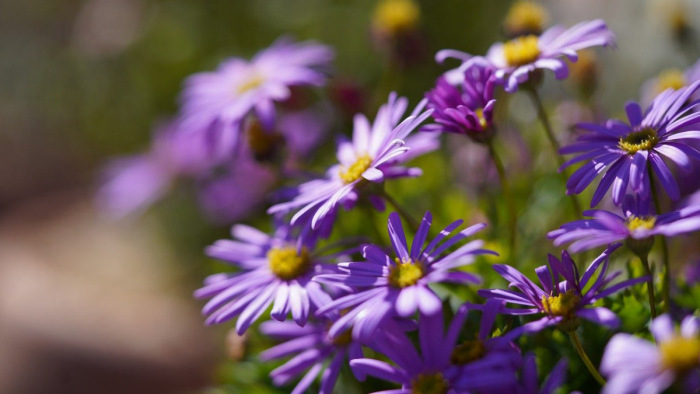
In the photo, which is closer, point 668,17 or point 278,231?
point 278,231

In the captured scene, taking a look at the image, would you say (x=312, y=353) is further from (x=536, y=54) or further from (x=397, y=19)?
(x=397, y=19)

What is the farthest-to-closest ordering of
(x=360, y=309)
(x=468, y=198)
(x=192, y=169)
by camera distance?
(x=192, y=169), (x=468, y=198), (x=360, y=309)

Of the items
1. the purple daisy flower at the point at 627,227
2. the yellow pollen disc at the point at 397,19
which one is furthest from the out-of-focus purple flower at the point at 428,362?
the yellow pollen disc at the point at 397,19

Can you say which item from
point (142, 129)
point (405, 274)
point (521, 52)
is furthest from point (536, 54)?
point (142, 129)

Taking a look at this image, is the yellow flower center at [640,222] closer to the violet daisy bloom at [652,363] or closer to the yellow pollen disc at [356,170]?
the violet daisy bloom at [652,363]

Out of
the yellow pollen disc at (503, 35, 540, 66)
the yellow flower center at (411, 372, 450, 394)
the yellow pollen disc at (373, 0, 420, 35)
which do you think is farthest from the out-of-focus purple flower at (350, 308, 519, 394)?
the yellow pollen disc at (373, 0, 420, 35)

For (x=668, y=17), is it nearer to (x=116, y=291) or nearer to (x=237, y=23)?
(x=237, y=23)

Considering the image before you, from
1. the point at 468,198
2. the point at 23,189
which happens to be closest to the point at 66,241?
Answer: the point at 23,189
